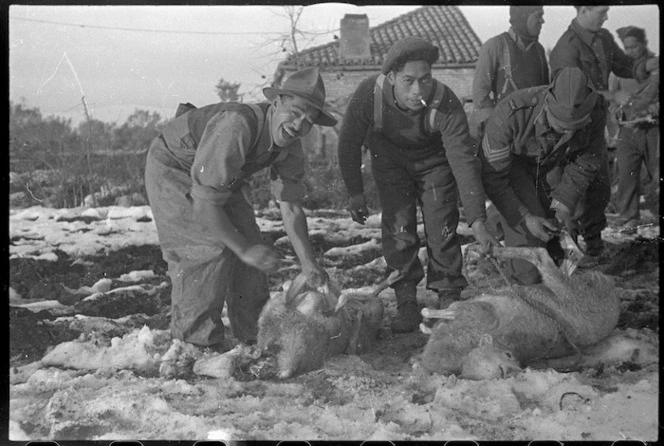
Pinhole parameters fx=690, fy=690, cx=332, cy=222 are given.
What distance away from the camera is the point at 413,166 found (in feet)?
15.6

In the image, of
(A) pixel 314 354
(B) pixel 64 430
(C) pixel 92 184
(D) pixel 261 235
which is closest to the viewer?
(B) pixel 64 430

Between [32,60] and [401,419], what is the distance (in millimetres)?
3182

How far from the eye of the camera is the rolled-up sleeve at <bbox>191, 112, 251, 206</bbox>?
4031 mm

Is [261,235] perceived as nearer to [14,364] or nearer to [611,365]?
[14,364]

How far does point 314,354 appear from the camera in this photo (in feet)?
14.0

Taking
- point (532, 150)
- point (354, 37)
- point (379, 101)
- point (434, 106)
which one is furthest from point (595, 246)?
point (354, 37)

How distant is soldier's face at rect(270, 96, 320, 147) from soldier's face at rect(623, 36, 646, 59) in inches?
87.8

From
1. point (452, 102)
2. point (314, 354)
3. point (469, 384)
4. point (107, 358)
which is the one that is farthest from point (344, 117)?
point (107, 358)

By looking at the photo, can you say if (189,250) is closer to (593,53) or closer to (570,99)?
(570,99)

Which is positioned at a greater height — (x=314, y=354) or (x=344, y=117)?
(x=344, y=117)

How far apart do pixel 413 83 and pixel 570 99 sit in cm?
105

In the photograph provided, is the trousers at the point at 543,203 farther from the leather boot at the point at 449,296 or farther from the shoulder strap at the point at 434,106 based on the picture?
the shoulder strap at the point at 434,106

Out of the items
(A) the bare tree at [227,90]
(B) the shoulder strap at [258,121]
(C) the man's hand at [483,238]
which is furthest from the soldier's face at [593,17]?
(A) the bare tree at [227,90]

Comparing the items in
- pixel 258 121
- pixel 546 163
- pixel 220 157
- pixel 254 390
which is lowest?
pixel 254 390
